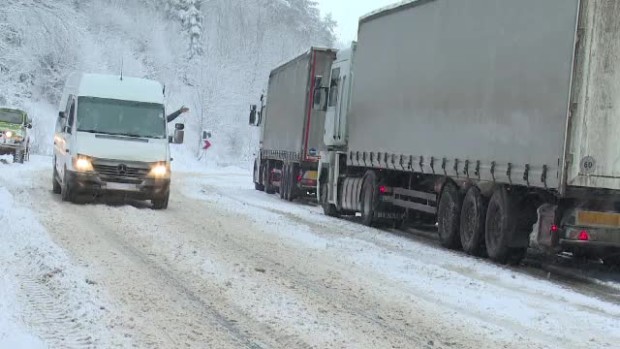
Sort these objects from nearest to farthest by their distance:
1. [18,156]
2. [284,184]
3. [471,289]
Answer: [471,289] < [284,184] < [18,156]

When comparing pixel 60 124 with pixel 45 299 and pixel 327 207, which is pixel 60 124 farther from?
pixel 45 299

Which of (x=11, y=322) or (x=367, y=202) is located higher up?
(x=367, y=202)

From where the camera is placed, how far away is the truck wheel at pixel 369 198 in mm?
17094

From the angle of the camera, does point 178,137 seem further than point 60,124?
No

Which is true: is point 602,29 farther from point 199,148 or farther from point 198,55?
point 198,55

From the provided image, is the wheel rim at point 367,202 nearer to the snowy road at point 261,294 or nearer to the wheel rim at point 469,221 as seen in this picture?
the snowy road at point 261,294

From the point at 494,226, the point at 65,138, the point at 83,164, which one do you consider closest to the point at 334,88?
the point at 65,138

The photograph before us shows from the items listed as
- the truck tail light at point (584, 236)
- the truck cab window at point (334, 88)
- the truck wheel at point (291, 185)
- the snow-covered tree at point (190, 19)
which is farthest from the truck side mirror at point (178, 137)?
the snow-covered tree at point (190, 19)

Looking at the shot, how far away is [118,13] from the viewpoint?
72500 mm

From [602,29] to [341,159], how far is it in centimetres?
1017

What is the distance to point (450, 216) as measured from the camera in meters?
13.5

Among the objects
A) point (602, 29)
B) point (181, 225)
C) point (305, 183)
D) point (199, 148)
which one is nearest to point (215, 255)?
point (181, 225)

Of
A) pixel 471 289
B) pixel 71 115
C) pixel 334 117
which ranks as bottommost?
pixel 471 289

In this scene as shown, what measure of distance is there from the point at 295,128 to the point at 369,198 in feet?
23.9
